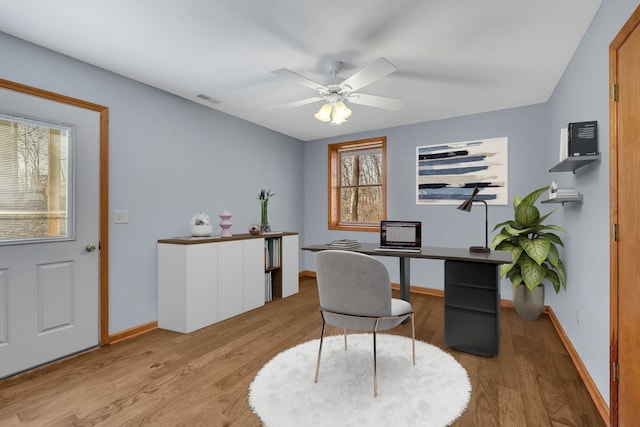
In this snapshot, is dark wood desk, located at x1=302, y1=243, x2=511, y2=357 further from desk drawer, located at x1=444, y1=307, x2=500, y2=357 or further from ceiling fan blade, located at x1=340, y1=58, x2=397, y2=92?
ceiling fan blade, located at x1=340, y1=58, x2=397, y2=92

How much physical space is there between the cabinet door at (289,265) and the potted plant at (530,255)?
8.47ft

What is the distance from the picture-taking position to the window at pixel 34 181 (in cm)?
228

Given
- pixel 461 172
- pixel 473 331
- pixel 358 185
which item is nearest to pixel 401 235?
pixel 473 331

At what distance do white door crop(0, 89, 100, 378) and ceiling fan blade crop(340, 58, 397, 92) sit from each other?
2280 mm

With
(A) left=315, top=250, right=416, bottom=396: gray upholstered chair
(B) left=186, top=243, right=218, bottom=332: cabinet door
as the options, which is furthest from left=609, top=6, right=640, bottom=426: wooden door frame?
(B) left=186, top=243, right=218, bottom=332: cabinet door

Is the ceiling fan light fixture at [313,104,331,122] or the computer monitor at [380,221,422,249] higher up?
the ceiling fan light fixture at [313,104,331,122]

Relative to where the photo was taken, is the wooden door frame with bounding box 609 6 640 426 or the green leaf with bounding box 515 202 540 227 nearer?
the wooden door frame with bounding box 609 6 640 426

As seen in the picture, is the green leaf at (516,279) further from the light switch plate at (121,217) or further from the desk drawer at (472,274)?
the light switch plate at (121,217)

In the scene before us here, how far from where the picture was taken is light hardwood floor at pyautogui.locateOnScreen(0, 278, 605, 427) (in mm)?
1790

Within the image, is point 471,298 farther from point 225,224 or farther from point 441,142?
point 225,224

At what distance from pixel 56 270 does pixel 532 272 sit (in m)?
4.27

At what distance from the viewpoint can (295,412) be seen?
70.2 inches

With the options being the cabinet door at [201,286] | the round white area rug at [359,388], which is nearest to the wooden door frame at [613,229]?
the round white area rug at [359,388]

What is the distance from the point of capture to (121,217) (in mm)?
2961
